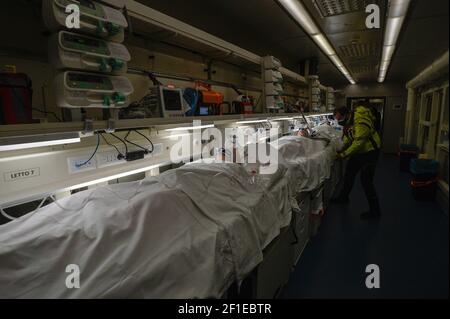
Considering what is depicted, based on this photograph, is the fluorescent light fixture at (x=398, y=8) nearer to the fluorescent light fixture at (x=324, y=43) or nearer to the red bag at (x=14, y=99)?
the fluorescent light fixture at (x=324, y=43)

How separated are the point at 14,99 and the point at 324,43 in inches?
147

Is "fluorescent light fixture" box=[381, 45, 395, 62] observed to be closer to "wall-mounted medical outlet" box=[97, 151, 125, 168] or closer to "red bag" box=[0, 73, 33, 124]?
"wall-mounted medical outlet" box=[97, 151, 125, 168]

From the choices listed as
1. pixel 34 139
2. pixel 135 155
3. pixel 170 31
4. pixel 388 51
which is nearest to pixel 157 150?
pixel 135 155

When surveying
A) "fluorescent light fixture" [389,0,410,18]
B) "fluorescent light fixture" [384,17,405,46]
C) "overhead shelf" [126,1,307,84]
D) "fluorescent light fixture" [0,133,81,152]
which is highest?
"fluorescent light fixture" [384,17,405,46]

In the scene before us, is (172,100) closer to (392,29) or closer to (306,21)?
(306,21)

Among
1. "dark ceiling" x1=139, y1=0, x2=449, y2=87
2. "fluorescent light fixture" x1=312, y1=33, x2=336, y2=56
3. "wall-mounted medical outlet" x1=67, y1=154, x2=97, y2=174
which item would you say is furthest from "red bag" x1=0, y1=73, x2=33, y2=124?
"fluorescent light fixture" x1=312, y1=33, x2=336, y2=56

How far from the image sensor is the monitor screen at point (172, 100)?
5.71 feet

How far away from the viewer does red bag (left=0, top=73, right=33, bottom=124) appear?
3.41 feet

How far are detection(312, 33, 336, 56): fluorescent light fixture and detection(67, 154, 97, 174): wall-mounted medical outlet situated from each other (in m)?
3.02

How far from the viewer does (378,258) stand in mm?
544

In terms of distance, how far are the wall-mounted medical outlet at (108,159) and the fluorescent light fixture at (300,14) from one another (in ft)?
5.89

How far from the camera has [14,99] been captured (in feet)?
3.49

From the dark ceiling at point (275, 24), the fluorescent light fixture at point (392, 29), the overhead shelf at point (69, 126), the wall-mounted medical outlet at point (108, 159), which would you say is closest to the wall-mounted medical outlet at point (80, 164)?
the wall-mounted medical outlet at point (108, 159)
